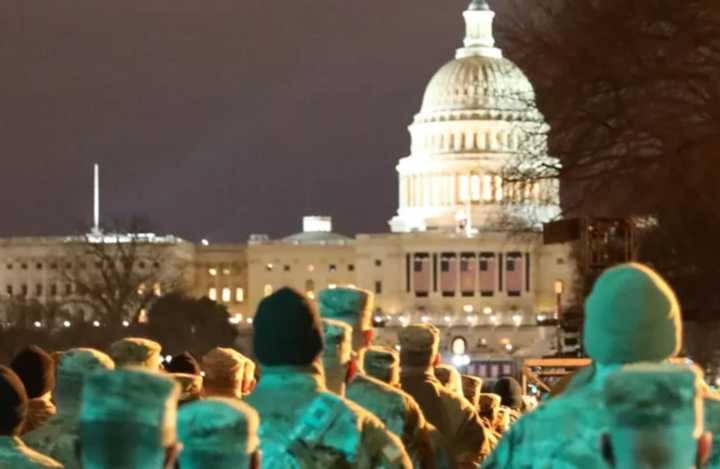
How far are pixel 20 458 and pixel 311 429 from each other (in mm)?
993

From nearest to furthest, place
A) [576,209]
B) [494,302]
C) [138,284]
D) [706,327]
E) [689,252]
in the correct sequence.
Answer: [576,209] → [689,252] → [706,327] → [138,284] → [494,302]

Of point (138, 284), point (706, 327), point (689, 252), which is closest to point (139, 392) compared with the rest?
point (689, 252)

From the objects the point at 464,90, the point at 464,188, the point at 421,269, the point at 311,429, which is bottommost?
the point at 311,429

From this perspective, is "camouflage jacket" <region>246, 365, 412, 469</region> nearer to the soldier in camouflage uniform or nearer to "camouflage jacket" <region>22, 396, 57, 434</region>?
the soldier in camouflage uniform

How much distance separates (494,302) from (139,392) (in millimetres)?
163905

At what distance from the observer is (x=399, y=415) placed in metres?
9.75

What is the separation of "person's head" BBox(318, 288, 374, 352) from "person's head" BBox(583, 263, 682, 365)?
3518 mm

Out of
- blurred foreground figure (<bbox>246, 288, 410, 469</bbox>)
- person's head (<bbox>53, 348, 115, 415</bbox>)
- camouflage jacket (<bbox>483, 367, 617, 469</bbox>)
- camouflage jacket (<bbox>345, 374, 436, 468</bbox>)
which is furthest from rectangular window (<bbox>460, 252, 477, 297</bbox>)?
camouflage jacket (<bbox>483, 367, 617, 469</bbox>)

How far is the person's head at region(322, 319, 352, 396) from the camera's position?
9.55 metres

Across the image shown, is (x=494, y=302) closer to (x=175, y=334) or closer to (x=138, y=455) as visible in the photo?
(x=175, y=334)

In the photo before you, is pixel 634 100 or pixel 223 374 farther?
pixel 634 100

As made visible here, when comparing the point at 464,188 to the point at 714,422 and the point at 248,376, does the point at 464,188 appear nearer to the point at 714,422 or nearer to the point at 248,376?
the point at 248,376

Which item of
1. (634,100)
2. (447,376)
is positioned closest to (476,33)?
(634,100)

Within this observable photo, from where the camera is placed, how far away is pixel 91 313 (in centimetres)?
13400
